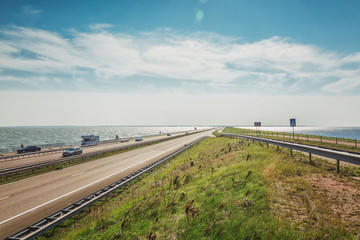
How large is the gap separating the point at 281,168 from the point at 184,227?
17.9ft

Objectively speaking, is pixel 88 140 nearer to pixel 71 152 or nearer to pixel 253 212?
pixel 71 152

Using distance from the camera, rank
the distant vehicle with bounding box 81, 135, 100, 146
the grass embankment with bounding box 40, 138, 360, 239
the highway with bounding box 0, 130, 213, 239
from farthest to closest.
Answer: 1. the distant vehicle with bounding box 81, 135, 100, 146
2. the highway with bounding box 0, 130, 213, 239
3. the grass embankment with bounding box 40, 138, 360, 239

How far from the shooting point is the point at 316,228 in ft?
14.7

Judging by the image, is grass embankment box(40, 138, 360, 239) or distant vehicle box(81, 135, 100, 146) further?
distant vehicle box(81, 135, 100, 146)

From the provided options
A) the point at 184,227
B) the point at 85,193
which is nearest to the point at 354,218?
the point at 184,227

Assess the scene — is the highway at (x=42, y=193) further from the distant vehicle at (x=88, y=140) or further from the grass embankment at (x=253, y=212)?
the distant vehicle at (x=88, y=140)

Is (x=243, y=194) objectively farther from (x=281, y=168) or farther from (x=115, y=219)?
(x=115, y=219)

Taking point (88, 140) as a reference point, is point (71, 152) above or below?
below

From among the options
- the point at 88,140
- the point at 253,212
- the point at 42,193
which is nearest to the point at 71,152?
the point at 42,193

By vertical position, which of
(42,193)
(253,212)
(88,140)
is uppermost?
(253,212)

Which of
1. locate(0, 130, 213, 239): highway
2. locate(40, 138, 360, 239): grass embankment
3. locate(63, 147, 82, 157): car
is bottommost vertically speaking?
locate(0, 130, 213, 239): highway

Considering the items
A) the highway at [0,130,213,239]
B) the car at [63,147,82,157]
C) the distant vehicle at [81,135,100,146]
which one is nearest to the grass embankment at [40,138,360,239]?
the highway at [0,130,213,239]

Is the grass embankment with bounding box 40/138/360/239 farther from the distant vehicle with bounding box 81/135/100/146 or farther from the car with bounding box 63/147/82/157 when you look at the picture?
the distant vehicle with bounding box 81/135/100/146

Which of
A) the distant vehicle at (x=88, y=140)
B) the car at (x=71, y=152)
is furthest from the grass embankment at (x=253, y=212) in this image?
the distant vehicle at (x=88, y=140)
